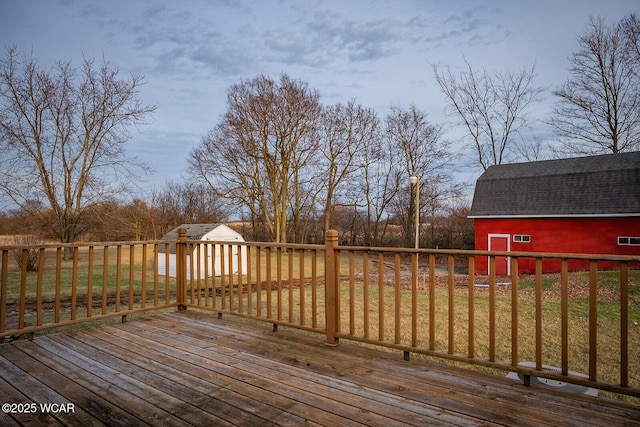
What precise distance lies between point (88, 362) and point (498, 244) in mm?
13383

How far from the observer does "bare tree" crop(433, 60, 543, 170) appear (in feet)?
59.1

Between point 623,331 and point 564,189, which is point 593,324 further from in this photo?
point 564,189

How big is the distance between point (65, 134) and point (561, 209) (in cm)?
1683

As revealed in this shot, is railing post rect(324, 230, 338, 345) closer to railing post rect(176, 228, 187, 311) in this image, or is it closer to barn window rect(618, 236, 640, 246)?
railing post rect(176, 228, 187, 311)

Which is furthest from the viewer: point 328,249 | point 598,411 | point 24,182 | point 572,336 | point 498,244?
point 498,244

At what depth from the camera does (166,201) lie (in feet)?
71.1

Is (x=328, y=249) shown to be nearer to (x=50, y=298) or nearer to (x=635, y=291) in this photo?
(x=50, y=298)

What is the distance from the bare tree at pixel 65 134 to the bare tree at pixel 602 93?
17.3 metres

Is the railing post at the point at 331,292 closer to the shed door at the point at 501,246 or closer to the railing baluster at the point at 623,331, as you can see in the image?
the railing baluster at the point at 623,331

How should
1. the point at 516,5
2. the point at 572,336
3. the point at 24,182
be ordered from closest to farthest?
the point at 572,336
the point at 516,5
the point at 24,182

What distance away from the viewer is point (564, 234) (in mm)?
12125

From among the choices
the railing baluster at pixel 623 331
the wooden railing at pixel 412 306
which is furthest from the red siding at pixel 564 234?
the railing baluster at pixel 623 331

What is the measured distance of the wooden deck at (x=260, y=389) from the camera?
1866mm

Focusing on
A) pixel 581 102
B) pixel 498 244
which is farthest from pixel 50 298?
pixel 581 102
